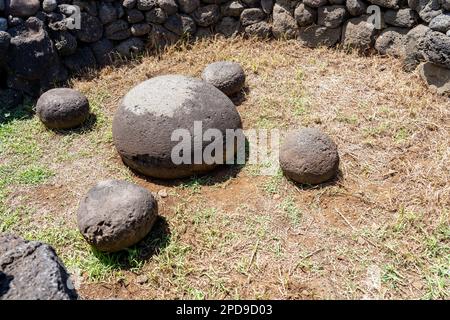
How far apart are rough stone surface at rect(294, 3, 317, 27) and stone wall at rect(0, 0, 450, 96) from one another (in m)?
0.01

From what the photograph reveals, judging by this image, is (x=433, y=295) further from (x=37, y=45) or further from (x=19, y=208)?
(x=37, y=45)

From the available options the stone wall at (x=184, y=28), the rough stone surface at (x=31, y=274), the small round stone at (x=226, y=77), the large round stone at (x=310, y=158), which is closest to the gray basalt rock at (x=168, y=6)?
the stone wall at (x=184, y=28)

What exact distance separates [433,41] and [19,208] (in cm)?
457

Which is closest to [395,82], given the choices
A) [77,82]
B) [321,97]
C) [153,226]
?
[321,97]

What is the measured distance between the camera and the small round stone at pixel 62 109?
15.5ft

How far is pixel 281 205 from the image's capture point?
3.82 m

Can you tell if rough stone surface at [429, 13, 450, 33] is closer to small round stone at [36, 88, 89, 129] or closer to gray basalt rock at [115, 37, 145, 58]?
gray basalt rock at [115, 37, 145, 58]

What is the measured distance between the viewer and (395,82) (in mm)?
5246

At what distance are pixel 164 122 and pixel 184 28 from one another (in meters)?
2.68

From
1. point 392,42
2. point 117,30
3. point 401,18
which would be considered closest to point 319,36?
point 392,42

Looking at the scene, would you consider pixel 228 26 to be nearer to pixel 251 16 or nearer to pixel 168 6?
pixel 251 16

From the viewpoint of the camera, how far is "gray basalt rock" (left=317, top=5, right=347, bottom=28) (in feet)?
18.9

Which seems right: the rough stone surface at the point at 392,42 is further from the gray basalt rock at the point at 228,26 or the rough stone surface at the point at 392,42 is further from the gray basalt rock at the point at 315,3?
the gray basalt rock at the point at 228,26

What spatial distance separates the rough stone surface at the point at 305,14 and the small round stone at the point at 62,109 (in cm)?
308
